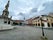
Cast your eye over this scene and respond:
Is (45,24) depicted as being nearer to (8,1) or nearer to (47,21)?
(47,21)

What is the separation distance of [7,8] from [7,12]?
1.60 metres

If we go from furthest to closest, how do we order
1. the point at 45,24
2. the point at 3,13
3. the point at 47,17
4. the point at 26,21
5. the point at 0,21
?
the point at 26,21
the point at 47,17
the point at 45,24
the point at 3,13
the point at 0,21

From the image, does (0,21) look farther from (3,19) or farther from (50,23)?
(50,23)

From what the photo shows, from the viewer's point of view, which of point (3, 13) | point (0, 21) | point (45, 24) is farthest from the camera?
point (45, 24)

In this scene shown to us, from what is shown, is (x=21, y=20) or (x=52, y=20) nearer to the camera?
(x=52, y=20)

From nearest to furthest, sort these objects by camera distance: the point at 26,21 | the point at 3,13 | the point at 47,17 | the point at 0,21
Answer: the point at 0,21, the point at 3,13, the point at 47,17, the point at 26,21

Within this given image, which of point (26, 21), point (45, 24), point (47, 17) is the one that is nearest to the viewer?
point (45, 24)

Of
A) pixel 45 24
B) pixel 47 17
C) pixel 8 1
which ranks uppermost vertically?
pixel 8 1

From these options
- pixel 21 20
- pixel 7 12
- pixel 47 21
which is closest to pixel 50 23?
pixel 47 21

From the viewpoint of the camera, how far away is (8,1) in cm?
3903

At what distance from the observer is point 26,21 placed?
7238 centimetres

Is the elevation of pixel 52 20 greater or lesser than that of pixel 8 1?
lesser

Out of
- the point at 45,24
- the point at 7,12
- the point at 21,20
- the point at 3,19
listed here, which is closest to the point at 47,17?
the point at 45,24

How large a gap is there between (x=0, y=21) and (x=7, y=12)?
8354mm
